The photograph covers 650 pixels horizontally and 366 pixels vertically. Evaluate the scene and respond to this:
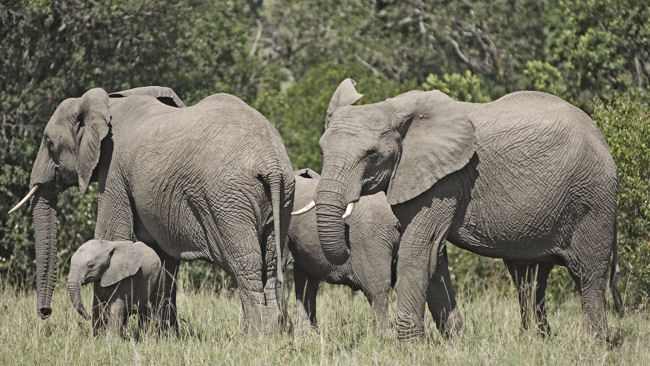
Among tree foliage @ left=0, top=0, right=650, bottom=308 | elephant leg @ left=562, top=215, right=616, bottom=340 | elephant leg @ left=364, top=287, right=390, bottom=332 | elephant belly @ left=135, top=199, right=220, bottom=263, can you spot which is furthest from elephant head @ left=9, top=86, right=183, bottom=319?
elephant leg @ left=562, top=215, right=616, bottom=340

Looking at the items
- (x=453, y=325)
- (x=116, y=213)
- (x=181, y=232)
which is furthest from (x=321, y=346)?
(x=116, y=213)

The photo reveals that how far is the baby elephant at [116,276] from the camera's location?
8211 millimetres

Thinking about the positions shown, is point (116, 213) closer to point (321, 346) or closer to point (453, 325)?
point (321, 346)

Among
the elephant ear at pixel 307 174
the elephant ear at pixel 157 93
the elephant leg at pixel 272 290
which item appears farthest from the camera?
the elephant ear at pixel 307 174

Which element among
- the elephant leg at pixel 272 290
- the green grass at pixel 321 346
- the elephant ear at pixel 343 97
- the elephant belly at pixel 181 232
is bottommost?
the green grass at pixel 321 346

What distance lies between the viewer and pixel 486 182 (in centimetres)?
780

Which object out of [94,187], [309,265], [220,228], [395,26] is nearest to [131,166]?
[220,228]

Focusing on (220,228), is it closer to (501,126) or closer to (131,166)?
(131,166)

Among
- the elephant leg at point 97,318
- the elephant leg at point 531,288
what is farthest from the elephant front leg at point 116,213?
the elephant leg at point 531,288

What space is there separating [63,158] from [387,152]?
3.24m

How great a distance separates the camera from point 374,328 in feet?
29.6

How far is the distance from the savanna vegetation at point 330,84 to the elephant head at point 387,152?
1.06 m

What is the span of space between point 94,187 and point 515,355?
309 inches

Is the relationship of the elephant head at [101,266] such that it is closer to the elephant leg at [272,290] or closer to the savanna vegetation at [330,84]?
the savanna vegetation at [330,84]
